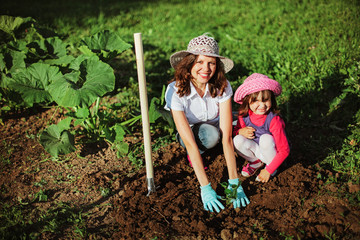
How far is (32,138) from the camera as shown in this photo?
10.2 feet

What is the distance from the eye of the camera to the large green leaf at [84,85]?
2.39m

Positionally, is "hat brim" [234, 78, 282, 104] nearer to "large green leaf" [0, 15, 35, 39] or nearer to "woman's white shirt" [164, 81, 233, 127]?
"woman's white shirt" [164, 81, 233, 127]

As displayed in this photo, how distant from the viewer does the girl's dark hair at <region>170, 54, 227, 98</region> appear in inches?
92.7

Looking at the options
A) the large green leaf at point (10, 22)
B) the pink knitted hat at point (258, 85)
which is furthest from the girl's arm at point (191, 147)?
the large green leaf at point (10, 22)

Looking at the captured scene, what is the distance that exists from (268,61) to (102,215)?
297cm

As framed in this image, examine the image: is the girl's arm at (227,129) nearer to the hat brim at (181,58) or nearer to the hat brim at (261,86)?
the hat brim at (261,86)

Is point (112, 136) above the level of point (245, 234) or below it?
above

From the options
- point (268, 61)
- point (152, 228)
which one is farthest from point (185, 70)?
point (268, 61)

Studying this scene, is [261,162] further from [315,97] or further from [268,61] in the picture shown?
[268,61]

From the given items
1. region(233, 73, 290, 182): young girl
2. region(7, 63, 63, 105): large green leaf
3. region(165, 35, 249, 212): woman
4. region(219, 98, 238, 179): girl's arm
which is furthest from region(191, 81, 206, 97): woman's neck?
region(7, 63, 63, 105): large green leaf

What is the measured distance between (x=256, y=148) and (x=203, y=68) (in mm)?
846

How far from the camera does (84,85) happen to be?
2.54m

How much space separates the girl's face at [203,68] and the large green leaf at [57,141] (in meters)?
1.21

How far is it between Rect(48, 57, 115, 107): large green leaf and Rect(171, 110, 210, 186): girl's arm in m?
0.64
